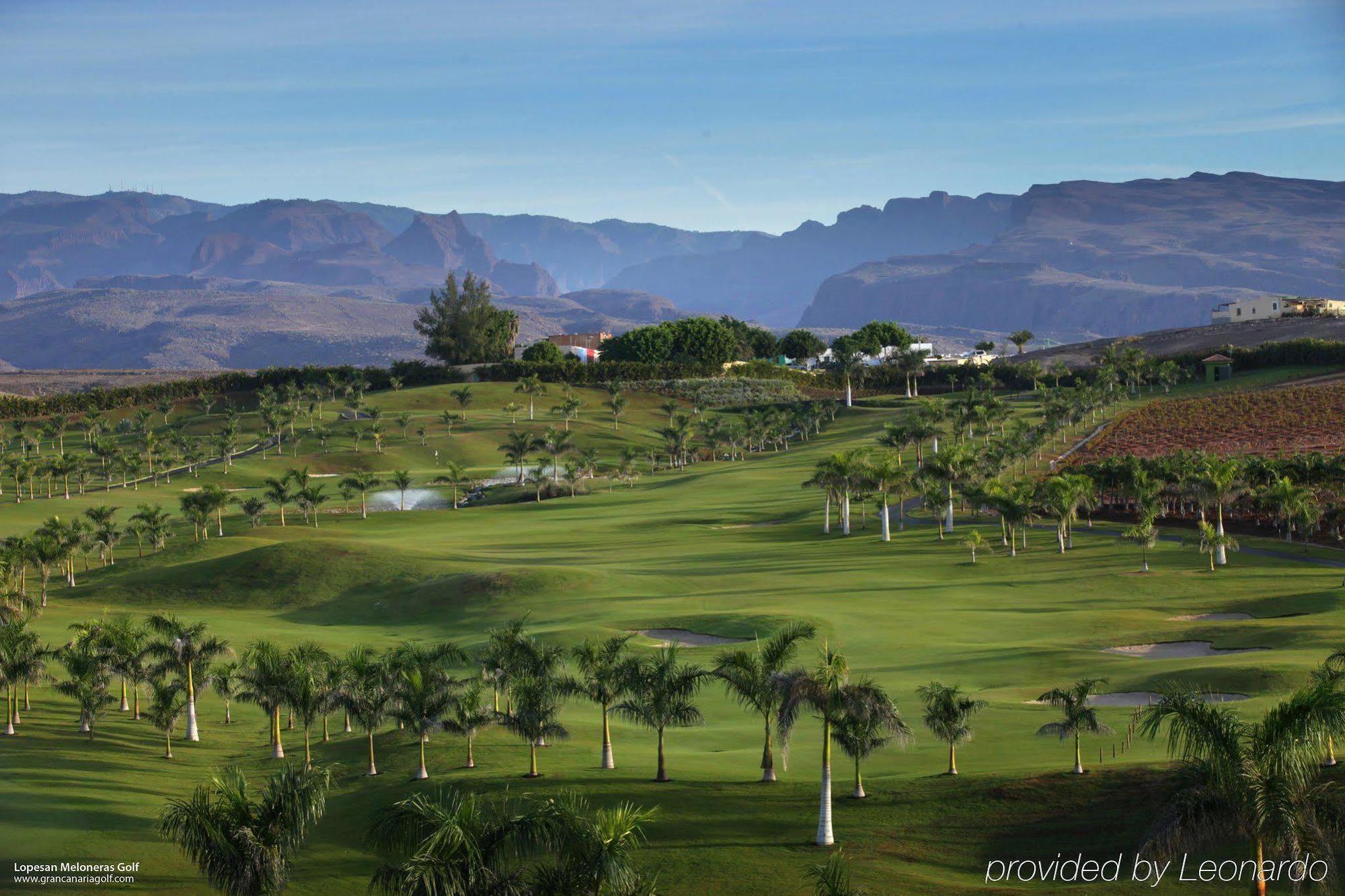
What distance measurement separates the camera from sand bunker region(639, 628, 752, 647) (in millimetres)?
52094


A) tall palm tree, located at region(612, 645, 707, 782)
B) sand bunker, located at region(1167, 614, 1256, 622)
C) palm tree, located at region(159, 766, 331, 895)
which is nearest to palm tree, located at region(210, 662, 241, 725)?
tall palm tree, located at region(612, 645, 707, 782)

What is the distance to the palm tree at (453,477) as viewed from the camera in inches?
4590

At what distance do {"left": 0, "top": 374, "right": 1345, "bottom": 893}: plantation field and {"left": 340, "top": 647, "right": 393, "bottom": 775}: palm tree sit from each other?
4.34 ft

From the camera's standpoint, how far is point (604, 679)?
115 ft

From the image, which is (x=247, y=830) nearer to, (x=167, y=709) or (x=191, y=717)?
(x=167, y=709)

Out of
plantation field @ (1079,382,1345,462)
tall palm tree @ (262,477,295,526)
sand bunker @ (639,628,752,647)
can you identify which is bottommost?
sand bunker @ (639,628,752,647)

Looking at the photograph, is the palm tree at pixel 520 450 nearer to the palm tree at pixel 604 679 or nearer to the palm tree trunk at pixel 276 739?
the palm tree trunk at pixel 276 739

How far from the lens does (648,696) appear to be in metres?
34.5

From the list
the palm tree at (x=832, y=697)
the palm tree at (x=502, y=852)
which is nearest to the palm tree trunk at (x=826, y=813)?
the palm tree at (x=832, y=697)

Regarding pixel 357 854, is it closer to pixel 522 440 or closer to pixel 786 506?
pixel 786 506

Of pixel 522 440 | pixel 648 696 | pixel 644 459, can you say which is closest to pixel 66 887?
pixel 648 696

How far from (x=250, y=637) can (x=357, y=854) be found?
97.9 feet

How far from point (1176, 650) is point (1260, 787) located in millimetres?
30665

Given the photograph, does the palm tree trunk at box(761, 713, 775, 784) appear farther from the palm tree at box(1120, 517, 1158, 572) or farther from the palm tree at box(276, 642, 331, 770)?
the palm tree at box(1120, 517, 1158, 572)
